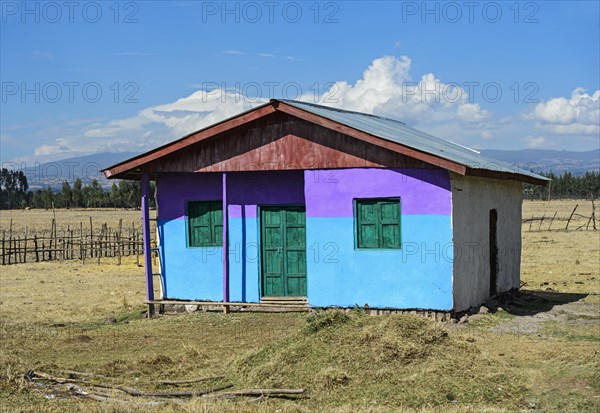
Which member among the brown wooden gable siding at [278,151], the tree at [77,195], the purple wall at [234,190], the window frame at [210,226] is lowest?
the window frame at [210,226]

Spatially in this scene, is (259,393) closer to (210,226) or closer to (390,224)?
(390,224)

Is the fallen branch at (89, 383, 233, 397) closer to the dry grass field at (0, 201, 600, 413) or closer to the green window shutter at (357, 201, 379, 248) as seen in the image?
the dry grass field at (0, 201, 600, 413)

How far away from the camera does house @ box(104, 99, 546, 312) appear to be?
15930 millimetres

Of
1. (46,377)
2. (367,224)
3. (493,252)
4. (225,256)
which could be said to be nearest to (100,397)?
(46,377)

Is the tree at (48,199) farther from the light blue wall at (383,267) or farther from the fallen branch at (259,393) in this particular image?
the fallen branch at (259,393)

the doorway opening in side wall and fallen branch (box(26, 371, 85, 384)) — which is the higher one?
the doorway opening in side wall

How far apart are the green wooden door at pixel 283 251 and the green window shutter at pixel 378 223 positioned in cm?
161

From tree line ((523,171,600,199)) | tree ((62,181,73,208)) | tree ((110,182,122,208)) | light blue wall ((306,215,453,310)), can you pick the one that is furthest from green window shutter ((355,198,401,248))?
tree ((62,181,73,208))

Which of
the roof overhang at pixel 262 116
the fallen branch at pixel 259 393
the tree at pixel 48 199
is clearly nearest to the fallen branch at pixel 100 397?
the fallen branch at pixel 259 393

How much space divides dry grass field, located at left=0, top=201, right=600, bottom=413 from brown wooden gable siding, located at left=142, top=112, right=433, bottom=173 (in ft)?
10.3

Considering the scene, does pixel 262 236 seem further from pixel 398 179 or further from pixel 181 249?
pixel 398 179

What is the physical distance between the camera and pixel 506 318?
1683cm

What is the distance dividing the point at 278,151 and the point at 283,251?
2.24 meters

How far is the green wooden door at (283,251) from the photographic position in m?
17.8
